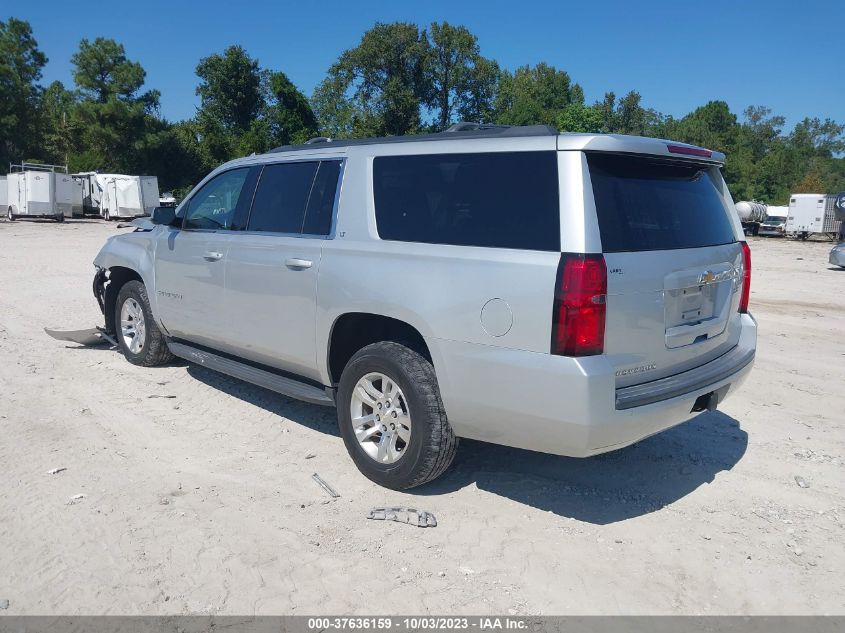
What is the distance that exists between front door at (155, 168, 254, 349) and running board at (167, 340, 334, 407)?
4.1 inches

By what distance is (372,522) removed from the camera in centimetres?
386

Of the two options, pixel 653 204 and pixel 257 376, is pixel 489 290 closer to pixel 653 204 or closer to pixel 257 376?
pixel 653 204

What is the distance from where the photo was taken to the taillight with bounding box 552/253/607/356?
3275mm

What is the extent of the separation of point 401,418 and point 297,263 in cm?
131

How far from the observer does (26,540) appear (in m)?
3.54

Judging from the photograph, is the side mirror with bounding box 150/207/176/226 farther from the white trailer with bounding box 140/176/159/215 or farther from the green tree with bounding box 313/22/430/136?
the green tree with bounding box 313/22/430/136

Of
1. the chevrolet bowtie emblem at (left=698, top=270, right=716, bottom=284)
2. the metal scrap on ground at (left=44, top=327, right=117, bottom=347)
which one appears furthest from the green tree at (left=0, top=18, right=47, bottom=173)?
the chevrolet bowtie emblem at (left=698, top=270, right=716, bottom=284)

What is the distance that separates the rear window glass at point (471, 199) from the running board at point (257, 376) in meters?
1.21

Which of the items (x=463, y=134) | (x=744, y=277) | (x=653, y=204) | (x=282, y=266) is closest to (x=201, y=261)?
(x=282, y=266)

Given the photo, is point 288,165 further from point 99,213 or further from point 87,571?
point 99,213

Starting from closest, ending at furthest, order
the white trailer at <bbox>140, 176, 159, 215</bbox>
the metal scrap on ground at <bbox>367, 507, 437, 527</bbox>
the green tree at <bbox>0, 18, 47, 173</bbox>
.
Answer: the metal scrap on ground at <bbox>367, 507, 437, 527</bbox> < the white trailer at <bbox>140, 176, 159, 215</bbox> < the green tree at <bbox>0, 18, 47, 173</bbox>

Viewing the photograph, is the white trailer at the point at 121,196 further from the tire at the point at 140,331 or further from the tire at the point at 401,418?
the tire at the point at 401,418

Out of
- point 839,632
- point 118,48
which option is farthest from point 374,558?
point 118,48

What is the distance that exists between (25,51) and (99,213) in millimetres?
21088
